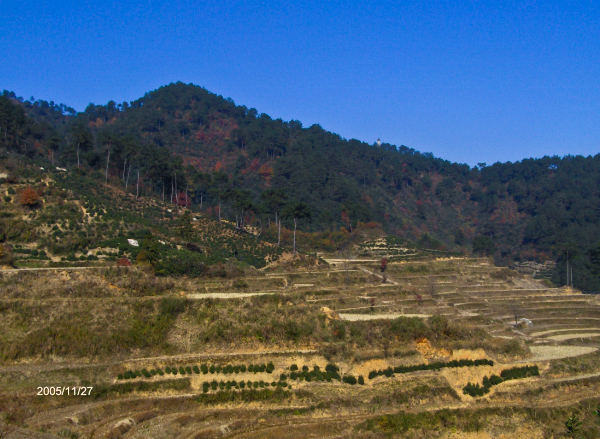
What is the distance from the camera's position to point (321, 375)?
2061 cm

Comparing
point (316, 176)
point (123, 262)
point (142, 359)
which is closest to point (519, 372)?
point (142, 359)

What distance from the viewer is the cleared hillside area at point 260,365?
1783cm

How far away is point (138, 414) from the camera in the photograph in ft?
56.9

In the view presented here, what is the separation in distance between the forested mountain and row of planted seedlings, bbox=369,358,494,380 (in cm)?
2500

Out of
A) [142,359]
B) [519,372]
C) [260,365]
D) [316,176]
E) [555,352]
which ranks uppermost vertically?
[316,176]

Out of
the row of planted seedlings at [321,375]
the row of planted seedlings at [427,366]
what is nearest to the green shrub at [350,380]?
the row of planted seedlings at [321,375]

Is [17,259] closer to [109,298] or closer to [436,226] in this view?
[109,298]

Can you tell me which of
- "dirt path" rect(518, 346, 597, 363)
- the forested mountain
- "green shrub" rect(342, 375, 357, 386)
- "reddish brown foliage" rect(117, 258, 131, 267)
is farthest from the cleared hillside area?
→ the forested mountain

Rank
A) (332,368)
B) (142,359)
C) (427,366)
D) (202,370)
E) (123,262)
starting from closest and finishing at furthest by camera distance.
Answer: (202,370) → (142,359) → (332,368) → (427,366) → (123,262)

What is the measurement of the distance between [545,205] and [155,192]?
70.2 metres

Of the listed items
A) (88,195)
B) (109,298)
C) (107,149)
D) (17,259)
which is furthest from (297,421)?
(107,149)

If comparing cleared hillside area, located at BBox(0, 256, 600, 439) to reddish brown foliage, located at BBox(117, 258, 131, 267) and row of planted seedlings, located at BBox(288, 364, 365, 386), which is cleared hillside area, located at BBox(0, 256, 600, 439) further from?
reddish brown foliage, located at BBox(117, 258, 131, 267)

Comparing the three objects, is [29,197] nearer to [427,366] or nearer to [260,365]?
[260,365]

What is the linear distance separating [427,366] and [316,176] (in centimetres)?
5512
